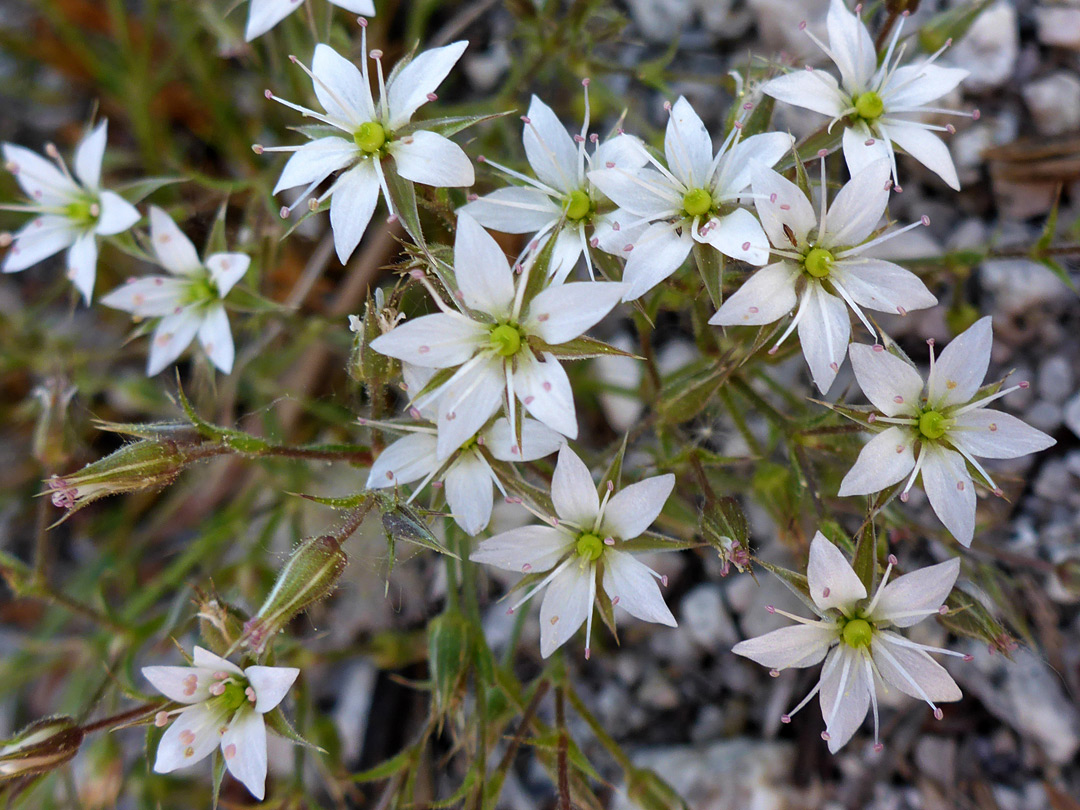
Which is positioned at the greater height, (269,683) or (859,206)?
(859,206)

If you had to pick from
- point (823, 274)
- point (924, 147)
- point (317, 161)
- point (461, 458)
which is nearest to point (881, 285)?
point (823, 274)

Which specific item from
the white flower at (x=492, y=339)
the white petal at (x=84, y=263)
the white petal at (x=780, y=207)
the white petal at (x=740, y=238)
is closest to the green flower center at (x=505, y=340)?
the white flower at (x=492, y=339)

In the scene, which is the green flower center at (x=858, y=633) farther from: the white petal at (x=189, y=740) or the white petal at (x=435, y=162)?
the white petal at (x=189, y=740)

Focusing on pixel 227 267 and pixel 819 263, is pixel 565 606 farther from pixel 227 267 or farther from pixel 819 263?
pixel 227 267

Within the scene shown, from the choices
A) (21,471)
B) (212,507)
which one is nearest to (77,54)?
(21,471)

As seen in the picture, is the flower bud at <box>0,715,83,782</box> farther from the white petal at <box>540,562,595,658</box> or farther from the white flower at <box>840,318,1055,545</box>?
the white flower at <box>840,318,1055,545</box>

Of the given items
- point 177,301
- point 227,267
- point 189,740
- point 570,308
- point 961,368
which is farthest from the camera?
point 177,301
